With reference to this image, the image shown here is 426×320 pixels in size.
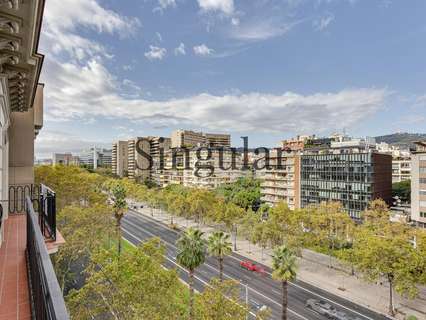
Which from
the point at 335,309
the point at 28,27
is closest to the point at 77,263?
the point at 335,309

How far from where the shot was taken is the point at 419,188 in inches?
1534

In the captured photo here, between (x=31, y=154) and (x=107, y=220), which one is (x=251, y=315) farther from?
(x=31, y=154)

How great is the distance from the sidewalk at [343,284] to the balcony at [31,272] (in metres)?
25.7

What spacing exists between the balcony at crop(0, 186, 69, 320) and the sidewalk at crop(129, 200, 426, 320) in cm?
2568

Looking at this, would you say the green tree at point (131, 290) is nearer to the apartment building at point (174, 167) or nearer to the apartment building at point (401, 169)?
the apartment building at point (174, 167)

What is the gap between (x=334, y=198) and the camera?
1955 inches

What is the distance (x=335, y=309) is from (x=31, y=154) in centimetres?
2373

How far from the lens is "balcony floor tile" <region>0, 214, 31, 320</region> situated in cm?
410

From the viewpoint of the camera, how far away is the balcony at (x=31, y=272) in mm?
2006

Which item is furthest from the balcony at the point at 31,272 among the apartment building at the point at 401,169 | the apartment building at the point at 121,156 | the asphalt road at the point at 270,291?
the apartment building at the point at 121,156

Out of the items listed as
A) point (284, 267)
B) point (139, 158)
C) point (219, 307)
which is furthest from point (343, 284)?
point (139, 158)

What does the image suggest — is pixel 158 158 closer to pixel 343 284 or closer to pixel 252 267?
pixel 252 267

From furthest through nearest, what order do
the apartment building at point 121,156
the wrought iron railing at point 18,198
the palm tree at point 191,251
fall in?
the apartment building at point 121,156 < the palm tree at point 191,251 < the wrought iron railing at point 18,198

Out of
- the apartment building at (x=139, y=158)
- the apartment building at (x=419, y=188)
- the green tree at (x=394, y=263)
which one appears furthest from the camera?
the apartment building at (x=139, y=158)
